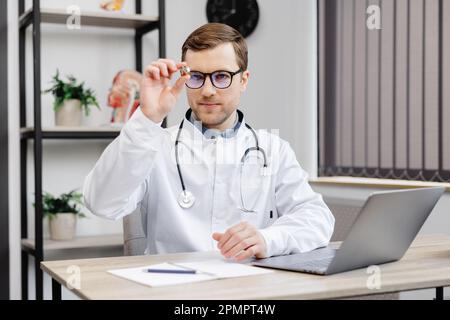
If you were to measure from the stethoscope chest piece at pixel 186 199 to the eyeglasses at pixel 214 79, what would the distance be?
0.97 feet

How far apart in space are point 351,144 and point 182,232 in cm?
166

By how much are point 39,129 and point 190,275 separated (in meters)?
1.79

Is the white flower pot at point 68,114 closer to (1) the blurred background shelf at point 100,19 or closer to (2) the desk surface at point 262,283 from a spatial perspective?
(1) the blurred background shelf at point 100,19

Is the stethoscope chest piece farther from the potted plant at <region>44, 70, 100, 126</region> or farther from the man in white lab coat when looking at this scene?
the potted plant at <region>44, 70, 100, 126</region>

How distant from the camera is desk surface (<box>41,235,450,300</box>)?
120 centimetres

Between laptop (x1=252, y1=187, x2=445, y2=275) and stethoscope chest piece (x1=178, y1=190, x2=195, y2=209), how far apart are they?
37 cm

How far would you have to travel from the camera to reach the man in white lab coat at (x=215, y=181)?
169cm

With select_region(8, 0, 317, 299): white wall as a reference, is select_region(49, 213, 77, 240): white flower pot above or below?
below

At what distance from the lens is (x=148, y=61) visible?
3533 mm

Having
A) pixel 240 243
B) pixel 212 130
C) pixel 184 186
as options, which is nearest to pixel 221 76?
pixel 212 130

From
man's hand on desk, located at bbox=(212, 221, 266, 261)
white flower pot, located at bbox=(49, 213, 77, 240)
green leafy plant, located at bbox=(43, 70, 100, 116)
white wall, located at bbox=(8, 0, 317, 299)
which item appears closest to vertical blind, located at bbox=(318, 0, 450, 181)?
white wall, located at bbox=(8, 0, 317, 299)

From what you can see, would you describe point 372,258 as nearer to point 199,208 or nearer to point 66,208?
point 199,208

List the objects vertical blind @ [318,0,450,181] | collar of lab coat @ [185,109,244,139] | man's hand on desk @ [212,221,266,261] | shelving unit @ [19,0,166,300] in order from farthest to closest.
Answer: shelving unit @ [19,0,166,300] < vertical blind @ [318,0,450,181] < collar of lab coat @ [185,109,244,139] < man's hand on desk @ [212,221,266,261]

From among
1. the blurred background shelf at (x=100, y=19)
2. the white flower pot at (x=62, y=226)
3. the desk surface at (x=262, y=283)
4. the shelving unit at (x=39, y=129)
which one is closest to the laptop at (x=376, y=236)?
the desk surface at (x=262, y=283)
